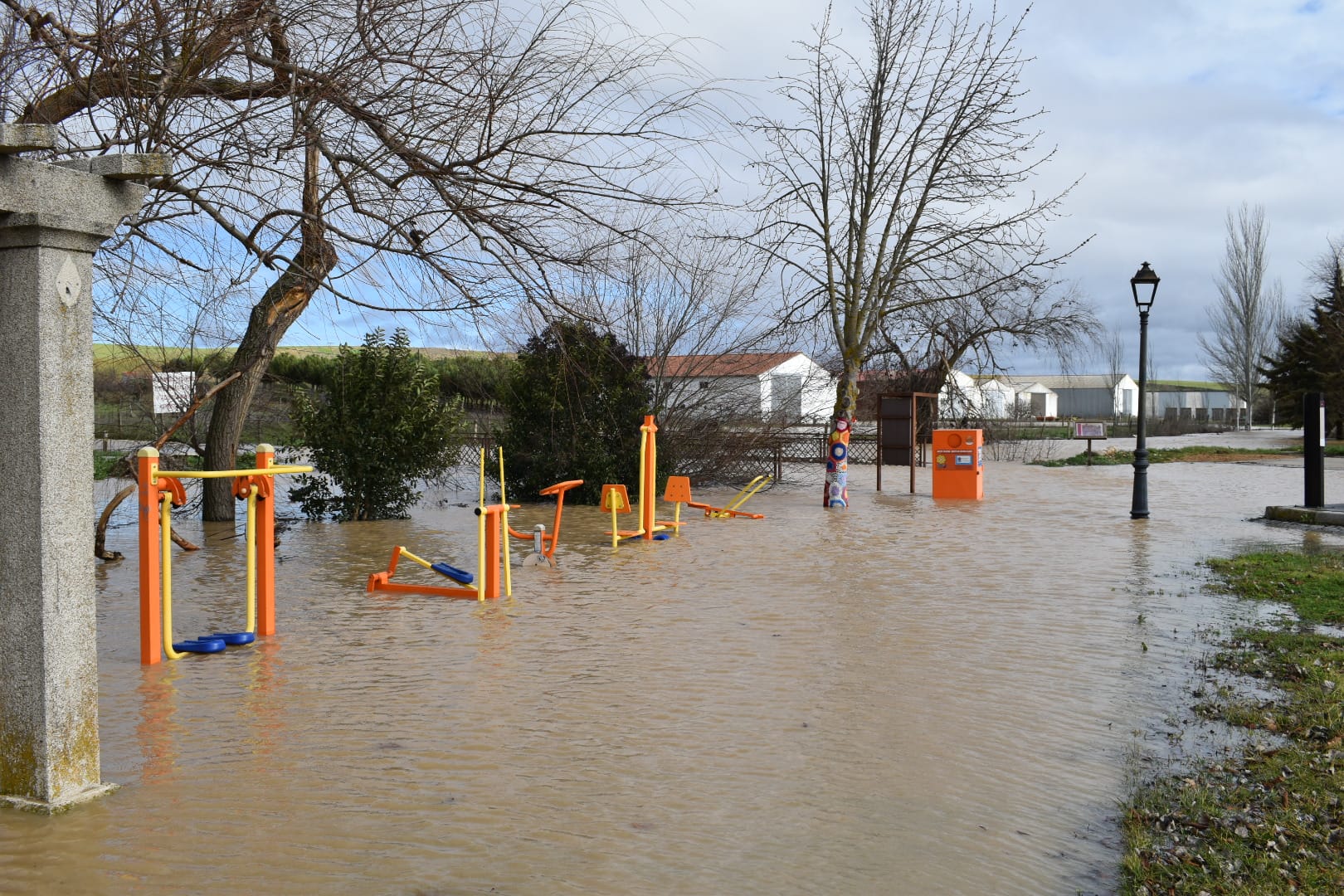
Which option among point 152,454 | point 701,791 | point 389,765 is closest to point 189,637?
point 152,454

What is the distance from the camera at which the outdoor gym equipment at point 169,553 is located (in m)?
6.93

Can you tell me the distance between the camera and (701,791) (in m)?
4.80

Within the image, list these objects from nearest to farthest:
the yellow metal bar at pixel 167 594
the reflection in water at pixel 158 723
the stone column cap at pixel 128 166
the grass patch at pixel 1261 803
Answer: the grass patch at pixel 1261 803 → the stone column cap at pixel 128 166 → the reflection in water at pixel 158 723 → the yellow metal bar at pixel 167 594

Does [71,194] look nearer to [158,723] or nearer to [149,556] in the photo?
[158,723]

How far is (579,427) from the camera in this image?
18625mm

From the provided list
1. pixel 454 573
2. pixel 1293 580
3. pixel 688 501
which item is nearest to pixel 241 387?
pixel 688 501

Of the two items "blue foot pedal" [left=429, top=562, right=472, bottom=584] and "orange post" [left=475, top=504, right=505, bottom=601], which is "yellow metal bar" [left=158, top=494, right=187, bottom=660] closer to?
"blue foot pedal" [left=429, top=562, right=472, bottom=584]

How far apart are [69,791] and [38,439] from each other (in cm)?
146

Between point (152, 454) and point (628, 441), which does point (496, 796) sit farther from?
point (628, 441)

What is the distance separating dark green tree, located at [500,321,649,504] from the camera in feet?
61.6

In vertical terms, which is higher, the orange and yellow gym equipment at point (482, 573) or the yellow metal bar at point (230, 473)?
the yellow metal bar at point (230, 473)

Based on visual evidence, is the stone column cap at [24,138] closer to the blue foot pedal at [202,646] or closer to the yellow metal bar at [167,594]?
the yellow metal bar at [167,594]

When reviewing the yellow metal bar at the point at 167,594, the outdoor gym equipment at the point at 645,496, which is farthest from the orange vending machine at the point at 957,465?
the yellow metal bar at the point at 167,594

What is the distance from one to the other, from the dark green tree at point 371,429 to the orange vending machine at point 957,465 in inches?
381
